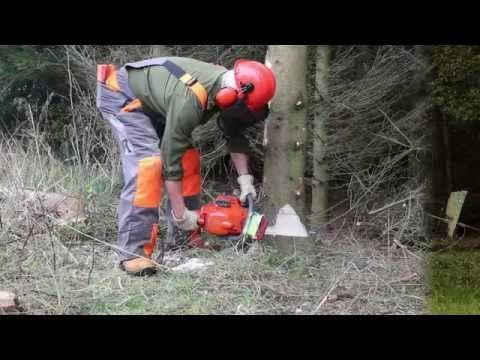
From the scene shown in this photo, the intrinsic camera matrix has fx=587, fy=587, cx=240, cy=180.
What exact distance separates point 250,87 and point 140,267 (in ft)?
4.30

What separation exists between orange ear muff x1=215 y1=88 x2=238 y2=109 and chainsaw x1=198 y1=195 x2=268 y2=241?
2.07 ft

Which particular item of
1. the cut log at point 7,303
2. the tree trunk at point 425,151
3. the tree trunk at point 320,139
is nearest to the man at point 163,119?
the cut log at point 7,303

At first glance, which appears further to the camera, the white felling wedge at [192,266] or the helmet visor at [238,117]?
the white felling wedge at [192,266]

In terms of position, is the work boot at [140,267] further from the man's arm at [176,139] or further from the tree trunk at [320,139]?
the tree trunk at [320,139]

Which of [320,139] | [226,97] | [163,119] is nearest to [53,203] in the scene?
[163,119]

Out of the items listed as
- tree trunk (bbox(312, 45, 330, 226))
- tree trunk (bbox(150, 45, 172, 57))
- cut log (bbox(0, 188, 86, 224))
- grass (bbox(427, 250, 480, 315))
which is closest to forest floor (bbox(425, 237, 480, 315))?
grass (bbox(427, 250, 480, 315))

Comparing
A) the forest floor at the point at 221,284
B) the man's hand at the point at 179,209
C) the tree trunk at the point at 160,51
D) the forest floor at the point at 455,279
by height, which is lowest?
the forest floor at the point at 455,279

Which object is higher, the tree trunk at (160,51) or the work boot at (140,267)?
the tree trunk at (160,51)

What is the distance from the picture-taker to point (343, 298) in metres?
3.44

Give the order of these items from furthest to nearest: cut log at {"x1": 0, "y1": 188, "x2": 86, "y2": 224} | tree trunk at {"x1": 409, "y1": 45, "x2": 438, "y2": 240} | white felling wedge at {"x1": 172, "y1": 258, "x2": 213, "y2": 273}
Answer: tree trunk at {"x1": 409, "y1": 45, "x2": 438, "y2": 240}
cut log at {"x1": 0, "y1": 188, "x2": 86, "y2": 224}
white felling wedge at {"x1": 172, "y1": 258, "x2": 213, "y2": 273}

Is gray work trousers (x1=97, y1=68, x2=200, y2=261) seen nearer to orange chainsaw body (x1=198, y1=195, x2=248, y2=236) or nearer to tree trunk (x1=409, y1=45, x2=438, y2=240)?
orange chainsaw body (x1=198, y1=195, x2=248, y2=236)

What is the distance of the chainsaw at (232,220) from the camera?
12.0 ft

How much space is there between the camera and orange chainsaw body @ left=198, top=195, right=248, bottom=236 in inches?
146

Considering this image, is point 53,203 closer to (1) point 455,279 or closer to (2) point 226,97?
(2) point 226,97
